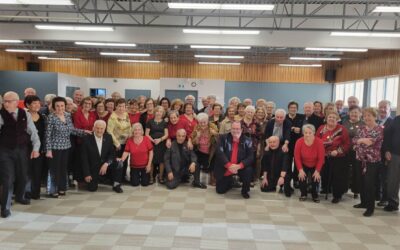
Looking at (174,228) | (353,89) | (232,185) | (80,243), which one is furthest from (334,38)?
(80,243)

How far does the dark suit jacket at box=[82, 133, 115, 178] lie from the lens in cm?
512

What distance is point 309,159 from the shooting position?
496cm

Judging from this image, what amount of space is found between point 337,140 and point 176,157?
2453 millimetres

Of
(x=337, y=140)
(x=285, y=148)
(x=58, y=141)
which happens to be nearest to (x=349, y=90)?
(x=337, y=140)

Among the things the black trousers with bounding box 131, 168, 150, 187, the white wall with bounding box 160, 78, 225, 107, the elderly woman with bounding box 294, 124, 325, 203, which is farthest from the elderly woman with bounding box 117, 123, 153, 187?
the white wall with bounding box 160, 78, 225, 107

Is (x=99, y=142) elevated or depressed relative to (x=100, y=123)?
A: depressed

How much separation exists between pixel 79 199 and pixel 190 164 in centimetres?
176

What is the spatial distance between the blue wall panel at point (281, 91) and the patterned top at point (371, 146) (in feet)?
46.0

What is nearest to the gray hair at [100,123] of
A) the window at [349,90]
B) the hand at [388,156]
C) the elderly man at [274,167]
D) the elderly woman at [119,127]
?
the elderly woman at [119,127]

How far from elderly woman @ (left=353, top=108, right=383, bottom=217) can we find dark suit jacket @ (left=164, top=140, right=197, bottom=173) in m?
2.47

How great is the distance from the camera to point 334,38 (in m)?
10.8

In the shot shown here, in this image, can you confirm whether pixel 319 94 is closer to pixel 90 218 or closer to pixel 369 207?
pixel 369 207

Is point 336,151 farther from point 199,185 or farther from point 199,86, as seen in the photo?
point 199,86

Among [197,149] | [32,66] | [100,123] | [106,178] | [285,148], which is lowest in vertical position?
[106,178]
